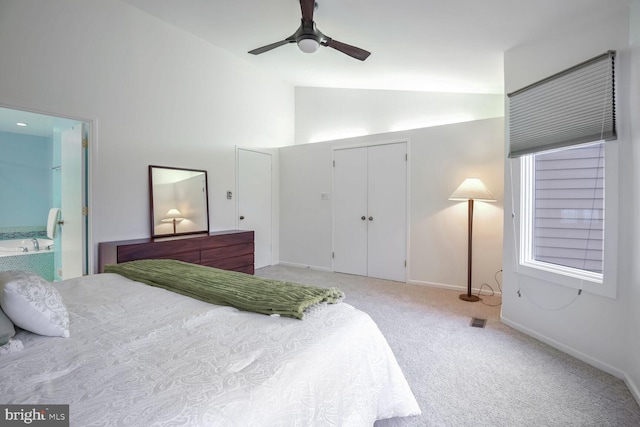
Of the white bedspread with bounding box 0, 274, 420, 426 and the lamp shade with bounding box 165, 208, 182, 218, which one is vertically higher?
the lamp shade with bounding box 165, 208, 182, 218

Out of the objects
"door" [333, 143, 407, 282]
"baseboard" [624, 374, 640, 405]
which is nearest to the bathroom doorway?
"door" [333, 143, 407, 282]

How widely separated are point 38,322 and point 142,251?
2.00 metres

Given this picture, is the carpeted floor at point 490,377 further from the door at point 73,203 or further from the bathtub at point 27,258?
the bathtub at point 27,258

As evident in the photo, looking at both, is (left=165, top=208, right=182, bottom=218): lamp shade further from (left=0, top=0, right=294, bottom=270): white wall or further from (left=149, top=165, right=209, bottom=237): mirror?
(left=0, top=0, right=294, bottom=270): white wall

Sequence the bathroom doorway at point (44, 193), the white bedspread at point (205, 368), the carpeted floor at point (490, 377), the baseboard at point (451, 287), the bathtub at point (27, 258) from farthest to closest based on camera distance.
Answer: the bathtub at point (27, 258), the baseboard at point (451, 287), the bathroom doorway at point (44, 193), the carpeted floor at point (490, 377), the white bedspread at point (205, 368)

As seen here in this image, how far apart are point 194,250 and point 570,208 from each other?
366cm

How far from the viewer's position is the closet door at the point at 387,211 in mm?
4234

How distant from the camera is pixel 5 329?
109 cm

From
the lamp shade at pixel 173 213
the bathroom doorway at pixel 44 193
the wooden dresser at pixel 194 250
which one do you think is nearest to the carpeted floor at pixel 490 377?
the wooden dresser at pixel 194 250

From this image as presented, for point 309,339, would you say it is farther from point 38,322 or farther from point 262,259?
point 262,259

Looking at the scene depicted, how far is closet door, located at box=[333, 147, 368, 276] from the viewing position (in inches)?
180

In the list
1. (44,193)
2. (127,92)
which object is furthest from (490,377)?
(44,193)

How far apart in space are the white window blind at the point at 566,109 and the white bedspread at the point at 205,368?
6.98 ft

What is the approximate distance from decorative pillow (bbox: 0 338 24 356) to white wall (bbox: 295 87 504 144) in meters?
4.55
